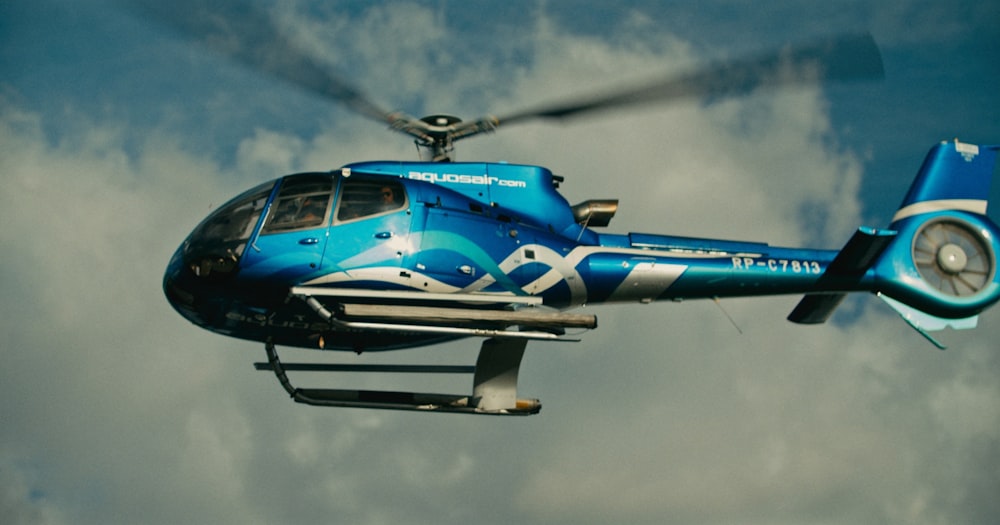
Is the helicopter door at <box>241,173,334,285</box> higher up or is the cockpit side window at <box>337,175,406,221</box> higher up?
the cockpit side window at <box>337,175,406,221</box>

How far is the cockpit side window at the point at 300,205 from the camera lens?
1553 centimetres

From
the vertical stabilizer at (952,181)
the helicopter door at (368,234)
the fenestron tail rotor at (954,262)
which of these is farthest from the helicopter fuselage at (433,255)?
the vertical stabilizer at (952,181)

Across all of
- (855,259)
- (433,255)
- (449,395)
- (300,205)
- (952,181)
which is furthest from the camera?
(952,181)

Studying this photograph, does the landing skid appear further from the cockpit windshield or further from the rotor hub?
the rotor hub

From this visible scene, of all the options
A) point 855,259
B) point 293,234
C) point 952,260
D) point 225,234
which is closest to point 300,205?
point 293,234

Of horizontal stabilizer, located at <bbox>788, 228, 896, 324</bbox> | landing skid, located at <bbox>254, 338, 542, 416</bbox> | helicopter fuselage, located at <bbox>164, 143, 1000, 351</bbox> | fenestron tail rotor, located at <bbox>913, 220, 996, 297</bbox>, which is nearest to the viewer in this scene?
helicopter fuselage, located at <bbox>164, 143, 1000, 351</bbox>

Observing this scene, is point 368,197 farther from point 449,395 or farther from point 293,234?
point 449,395

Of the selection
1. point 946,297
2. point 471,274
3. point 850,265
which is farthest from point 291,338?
point 946,297

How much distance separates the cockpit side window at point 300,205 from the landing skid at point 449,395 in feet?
7.63

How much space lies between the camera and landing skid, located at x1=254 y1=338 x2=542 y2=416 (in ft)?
55.9

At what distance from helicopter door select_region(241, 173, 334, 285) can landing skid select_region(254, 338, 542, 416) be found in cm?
208

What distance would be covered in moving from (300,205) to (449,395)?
387 centimetres

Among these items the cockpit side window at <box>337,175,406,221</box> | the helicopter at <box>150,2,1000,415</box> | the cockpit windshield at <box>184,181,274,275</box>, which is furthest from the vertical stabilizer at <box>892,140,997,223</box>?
the cockpit windshield at <box>184,181,274,275</box>

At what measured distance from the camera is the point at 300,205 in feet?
51.6
